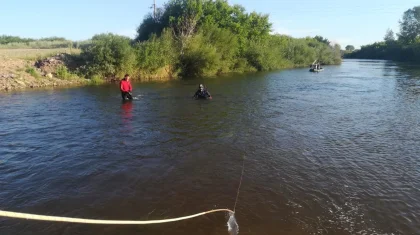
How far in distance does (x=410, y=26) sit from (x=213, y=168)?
131m

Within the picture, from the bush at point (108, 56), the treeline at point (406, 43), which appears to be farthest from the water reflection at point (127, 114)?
the treeline at point (406, 43)

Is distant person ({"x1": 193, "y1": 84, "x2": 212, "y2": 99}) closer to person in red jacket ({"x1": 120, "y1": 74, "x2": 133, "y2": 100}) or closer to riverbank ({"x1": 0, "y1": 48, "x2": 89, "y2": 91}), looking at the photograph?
person in red jacket ({"x1": 120, "y1": 74, "x2": 133, "y2": 100})

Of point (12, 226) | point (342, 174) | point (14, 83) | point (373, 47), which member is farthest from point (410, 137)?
point (373, 47)

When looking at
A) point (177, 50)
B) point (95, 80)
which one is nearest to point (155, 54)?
point (177, 50)

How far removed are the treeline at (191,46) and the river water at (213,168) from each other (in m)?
17.8

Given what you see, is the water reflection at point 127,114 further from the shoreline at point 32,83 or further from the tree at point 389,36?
the tree at point 389,36

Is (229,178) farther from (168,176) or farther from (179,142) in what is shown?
(179,142)

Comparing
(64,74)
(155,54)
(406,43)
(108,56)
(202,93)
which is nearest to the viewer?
(202,93)

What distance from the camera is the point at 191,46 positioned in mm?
45281

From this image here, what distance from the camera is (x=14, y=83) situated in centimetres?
2995

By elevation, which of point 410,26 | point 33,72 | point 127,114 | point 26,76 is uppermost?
point 410,26

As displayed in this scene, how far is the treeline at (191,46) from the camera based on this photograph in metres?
36.5

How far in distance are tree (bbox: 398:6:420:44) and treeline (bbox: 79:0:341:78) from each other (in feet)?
210

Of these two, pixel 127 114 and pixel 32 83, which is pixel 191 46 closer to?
pixel 32 83
